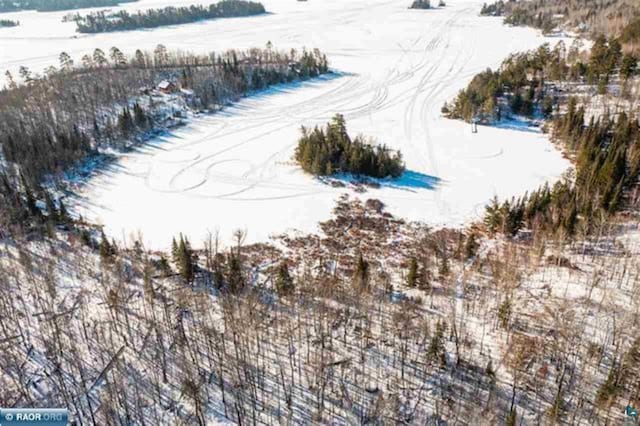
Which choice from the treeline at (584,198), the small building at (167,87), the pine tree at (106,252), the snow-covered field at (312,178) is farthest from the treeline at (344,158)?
the small building at (167,87)

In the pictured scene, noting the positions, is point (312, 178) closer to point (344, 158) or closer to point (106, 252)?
point (344, 158)

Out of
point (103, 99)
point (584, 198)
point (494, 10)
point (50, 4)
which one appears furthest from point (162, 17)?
point (584, 198)

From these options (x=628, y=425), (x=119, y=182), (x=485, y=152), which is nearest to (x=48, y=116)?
(x=119, y=182)

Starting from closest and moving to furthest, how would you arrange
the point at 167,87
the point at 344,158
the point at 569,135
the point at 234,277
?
the point at 234,277, the point at 344,158, the point at 569,135, the point at 167,87

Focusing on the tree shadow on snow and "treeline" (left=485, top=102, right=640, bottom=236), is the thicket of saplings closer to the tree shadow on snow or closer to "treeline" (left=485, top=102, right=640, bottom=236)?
"treeline" (left=485, top=102, right=640, bottom=236)

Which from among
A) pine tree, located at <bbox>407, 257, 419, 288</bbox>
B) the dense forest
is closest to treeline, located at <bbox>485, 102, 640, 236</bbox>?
pine tree, located at <bbox>407, 257, 419, 288</bbox>
